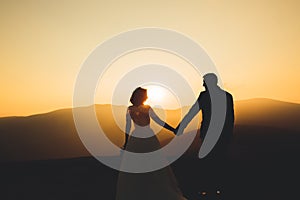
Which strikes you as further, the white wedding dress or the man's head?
the man's head

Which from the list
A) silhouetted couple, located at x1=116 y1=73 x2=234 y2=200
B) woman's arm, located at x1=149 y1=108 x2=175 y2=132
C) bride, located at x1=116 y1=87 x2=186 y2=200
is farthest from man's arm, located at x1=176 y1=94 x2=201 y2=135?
woman's arm, located at x1=149 y1=108 x2=175 y2=132

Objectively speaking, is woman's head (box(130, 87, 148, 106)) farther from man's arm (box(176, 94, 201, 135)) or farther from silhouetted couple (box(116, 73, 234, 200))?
man's arm (box(176, 94, 201, 135))

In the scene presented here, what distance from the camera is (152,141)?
655 centimetres

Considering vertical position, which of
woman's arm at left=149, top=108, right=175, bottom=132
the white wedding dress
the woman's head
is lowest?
the white wedding dress

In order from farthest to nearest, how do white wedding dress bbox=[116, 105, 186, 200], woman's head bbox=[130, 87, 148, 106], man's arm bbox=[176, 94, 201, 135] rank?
man's arm bbox=[176, 94, 201, 135]
woman's head bbox=[130, 87, 148, 106]
white wedding dress bbox=[116, 105, 186, 200]

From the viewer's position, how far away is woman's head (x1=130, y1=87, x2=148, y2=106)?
252 inches

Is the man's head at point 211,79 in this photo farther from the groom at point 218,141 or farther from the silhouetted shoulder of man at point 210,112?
the groom at point 218,141

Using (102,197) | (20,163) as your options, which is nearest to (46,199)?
(102,197)

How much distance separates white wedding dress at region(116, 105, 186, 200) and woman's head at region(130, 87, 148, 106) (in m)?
0.10

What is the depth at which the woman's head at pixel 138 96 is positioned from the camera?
6.39 meters

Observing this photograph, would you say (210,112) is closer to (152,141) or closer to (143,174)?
(152,141)

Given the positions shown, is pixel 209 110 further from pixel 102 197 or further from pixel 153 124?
pixel 102 197

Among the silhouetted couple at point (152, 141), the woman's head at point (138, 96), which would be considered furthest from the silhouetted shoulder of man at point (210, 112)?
the woman's head at point (138, 96)

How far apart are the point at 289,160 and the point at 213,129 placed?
10096mm
